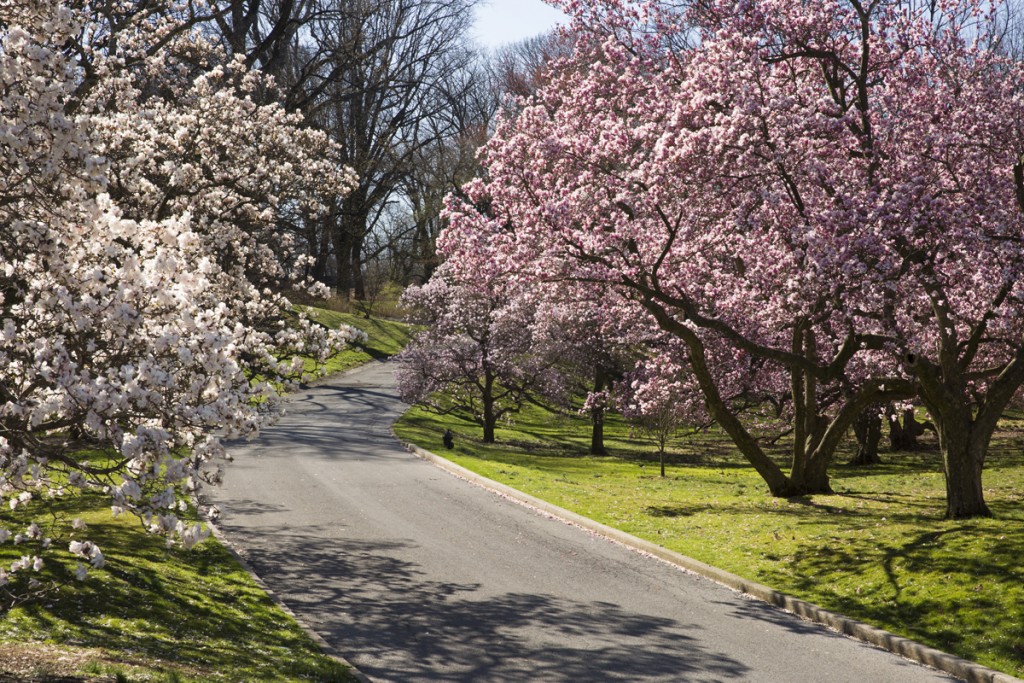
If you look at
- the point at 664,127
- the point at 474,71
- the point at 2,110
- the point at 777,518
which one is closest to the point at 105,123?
the point at 2,110

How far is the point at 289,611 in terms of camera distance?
11.8 m

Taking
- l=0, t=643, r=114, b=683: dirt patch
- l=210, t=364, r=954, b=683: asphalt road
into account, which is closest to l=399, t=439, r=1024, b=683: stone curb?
l=210, t=364, r=954, b=683: asphalt road

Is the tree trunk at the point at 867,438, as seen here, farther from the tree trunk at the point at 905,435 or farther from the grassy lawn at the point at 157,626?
the grassy lawn at the point at 157,626

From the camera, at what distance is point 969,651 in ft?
33.0

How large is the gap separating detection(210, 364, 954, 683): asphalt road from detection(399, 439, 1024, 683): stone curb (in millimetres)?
193

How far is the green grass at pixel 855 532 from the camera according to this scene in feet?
36.5

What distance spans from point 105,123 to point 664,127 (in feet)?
28.9

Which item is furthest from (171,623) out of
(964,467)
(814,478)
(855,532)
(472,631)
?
(814,478)

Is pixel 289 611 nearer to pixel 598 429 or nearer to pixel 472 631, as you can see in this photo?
pixel 472 631

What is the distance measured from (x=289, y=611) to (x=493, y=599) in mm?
2669

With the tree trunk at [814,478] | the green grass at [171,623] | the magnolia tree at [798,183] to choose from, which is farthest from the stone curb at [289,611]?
the tree trunk at [814,478]

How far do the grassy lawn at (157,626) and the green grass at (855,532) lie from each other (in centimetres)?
702

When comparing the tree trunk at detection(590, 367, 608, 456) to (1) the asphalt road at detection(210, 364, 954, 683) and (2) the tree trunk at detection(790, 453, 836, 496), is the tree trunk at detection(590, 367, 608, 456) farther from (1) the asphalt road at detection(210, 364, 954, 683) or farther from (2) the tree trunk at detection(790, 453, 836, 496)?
(2) the tree trunk at detection(790, 453, 836, 496)

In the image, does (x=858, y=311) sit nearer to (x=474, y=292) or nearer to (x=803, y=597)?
(x=803, y=597)
